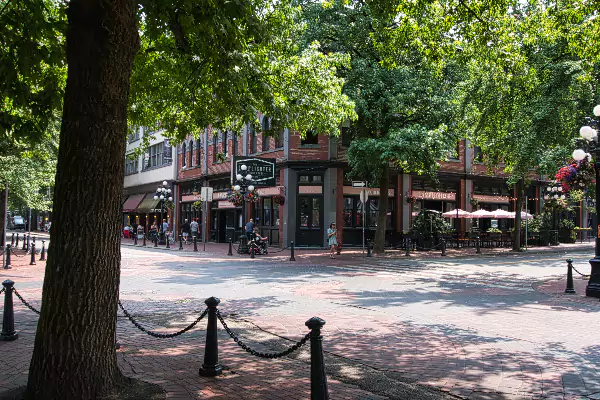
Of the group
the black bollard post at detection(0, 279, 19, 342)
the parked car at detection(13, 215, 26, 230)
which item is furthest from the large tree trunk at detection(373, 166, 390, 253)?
the parked car at detection(13, 215, 26, 230)

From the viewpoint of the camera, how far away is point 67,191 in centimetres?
429

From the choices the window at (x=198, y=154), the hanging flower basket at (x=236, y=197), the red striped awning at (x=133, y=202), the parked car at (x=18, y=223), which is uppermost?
the window at (x=198, y=154)

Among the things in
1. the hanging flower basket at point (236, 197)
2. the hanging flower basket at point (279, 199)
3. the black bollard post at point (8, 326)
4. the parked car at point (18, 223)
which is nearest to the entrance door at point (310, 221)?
the hanging flower basket at point (279, 199)

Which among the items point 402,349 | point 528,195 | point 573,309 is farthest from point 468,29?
point 528,195

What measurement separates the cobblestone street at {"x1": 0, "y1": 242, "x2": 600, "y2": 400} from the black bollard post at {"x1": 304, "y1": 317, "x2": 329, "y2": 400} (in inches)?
35.9

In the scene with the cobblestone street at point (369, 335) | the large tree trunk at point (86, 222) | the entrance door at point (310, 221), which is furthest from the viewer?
the entrance door at point (310, 221)

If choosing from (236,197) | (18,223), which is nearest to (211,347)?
(236,197)

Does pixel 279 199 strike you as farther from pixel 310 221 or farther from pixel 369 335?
pixel 369 335

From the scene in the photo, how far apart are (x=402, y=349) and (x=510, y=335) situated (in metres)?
2.05

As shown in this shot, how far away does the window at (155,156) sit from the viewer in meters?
46.6

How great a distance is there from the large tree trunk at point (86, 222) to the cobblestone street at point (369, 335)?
104 centimetres

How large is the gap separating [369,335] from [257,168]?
19.2 m

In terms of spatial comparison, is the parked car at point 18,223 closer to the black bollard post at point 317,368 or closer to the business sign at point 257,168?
the business sign at point 257,168

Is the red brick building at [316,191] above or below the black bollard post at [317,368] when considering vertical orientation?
above
